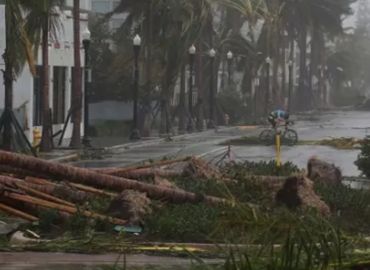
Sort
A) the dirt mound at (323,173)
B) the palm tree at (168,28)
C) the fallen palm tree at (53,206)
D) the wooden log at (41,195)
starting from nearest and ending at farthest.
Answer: the fallen palm tree at (53,206), the wooden log at (41,195), the dirt mound at (323,173), the palm tree at (168,28)

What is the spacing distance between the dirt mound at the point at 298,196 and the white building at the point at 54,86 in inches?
1018

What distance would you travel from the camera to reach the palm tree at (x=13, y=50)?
72.7 feet

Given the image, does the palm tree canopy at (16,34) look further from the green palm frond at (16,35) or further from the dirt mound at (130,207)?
the dirt mound at (130,207)

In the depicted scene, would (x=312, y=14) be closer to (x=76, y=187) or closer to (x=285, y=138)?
(x=285, y=138)

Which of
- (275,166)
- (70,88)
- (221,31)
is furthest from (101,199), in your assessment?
(221,31)

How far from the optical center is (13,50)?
24.6 m

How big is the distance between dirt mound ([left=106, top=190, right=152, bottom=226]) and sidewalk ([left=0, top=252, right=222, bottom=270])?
68.1 inches

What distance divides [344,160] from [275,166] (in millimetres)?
12011

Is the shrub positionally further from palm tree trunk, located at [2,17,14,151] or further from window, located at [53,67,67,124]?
window, located at [53,67,67,124]

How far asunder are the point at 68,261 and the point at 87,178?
139 inches

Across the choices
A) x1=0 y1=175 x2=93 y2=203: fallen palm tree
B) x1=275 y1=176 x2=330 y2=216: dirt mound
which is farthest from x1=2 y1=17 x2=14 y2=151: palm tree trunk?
x1=275 y1=176 x2=330 y2=216: dirt mound

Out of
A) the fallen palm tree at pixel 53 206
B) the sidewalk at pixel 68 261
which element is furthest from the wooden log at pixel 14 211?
the sidewalk at pixel 68 261

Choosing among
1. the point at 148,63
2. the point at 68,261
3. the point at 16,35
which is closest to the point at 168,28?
the point at 148,63

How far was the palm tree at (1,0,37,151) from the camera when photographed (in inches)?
872
